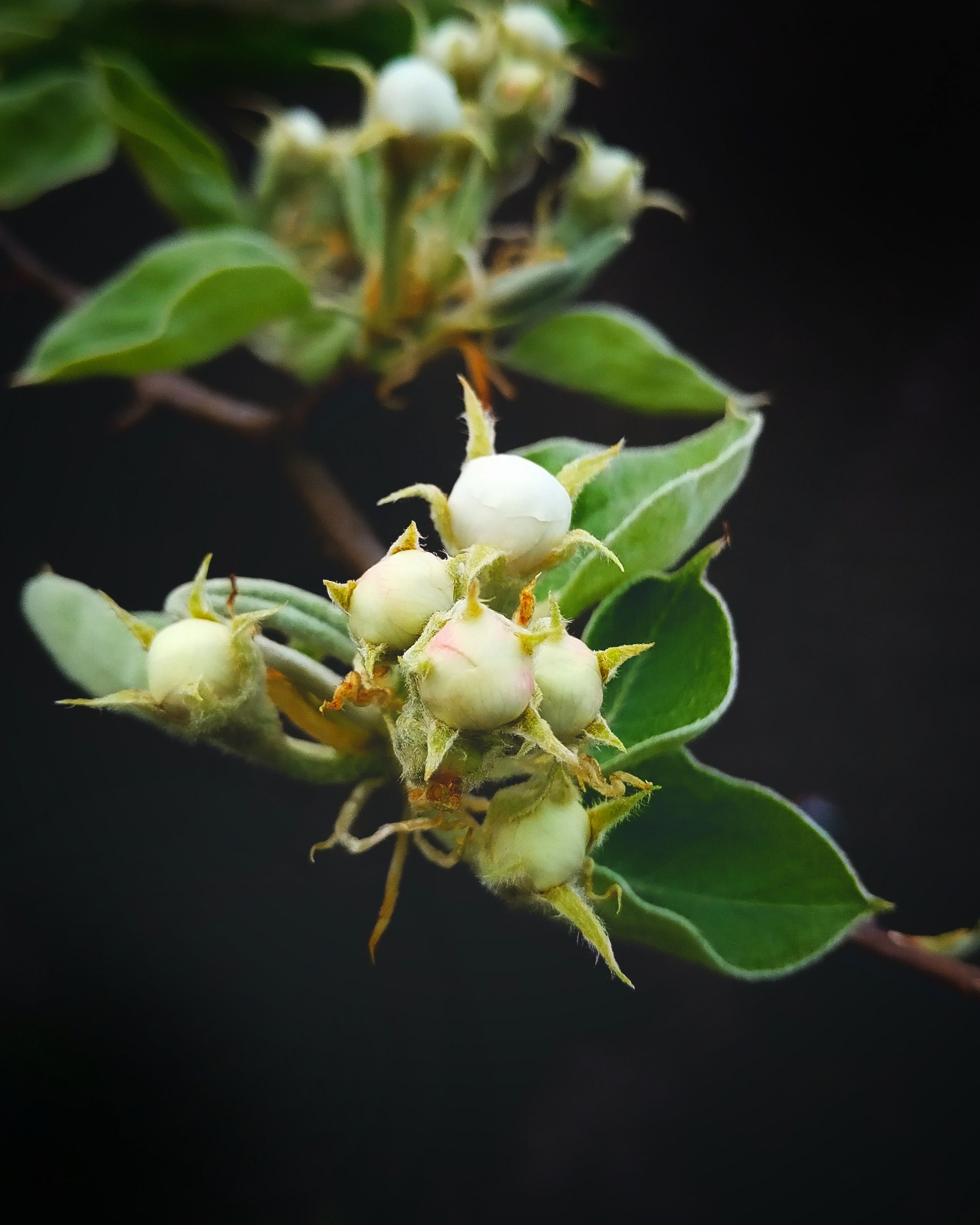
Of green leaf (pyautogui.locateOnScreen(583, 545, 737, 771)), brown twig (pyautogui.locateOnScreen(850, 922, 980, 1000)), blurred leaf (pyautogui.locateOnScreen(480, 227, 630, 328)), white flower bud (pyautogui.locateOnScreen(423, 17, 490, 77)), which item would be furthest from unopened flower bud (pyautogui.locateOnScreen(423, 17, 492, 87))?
brown twig (pyautogui.locateOnScreen(850, 922, 980, 1000))

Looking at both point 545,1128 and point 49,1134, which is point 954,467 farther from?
point 49,1134

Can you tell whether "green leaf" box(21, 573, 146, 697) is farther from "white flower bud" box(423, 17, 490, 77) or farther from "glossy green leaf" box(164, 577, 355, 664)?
"white flower bud" box(423, 17, 490, 77)

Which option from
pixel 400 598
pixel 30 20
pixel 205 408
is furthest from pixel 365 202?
pixel 400 598

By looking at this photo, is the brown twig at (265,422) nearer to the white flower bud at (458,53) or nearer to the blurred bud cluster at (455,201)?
the blurred bud cluster at (455,201)

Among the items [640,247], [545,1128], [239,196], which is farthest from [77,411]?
[545,1128]

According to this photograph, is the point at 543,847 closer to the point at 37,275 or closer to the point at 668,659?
the point at 668,659

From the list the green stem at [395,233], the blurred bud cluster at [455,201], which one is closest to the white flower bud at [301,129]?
the blurred bud cluster at [455,201]
